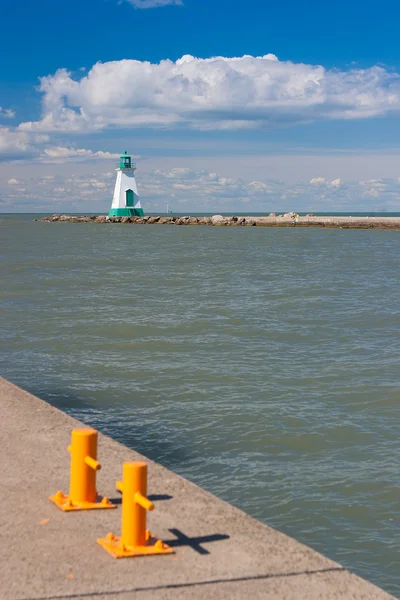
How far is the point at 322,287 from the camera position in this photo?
28.7 metres

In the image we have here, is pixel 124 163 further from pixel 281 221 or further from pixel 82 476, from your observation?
pixel 82 476

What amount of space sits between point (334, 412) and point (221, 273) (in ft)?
78.7

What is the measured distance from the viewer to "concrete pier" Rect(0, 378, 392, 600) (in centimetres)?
424

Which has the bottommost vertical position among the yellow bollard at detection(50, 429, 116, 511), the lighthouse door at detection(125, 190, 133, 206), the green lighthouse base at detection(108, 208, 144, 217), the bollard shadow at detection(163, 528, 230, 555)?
the bollard shadow at detection(163, 528, 230, 555)

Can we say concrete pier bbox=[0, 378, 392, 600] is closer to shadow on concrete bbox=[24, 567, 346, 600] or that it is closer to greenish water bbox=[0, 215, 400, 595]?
shadow on concrete bbox=[24, 567, 346, 600]

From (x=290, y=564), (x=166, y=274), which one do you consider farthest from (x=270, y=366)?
(x=166, y=274)

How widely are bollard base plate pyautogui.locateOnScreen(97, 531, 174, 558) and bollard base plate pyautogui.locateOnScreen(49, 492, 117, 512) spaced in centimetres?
54

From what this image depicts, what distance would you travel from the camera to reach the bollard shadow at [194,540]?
4766 millimetres

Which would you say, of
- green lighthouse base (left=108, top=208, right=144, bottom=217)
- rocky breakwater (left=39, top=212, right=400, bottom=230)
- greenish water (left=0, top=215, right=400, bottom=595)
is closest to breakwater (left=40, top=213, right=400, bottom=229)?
rocky breakwater (left=39, top=212, right=400, bottom=230)

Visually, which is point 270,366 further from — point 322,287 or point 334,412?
point 322,287

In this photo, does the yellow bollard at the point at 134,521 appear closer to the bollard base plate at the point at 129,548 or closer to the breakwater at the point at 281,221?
the bollard base plate at the point at 129,548

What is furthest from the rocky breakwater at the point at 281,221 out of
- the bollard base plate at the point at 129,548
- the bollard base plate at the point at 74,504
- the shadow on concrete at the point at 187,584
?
the bollard base plate at the point at 129,548

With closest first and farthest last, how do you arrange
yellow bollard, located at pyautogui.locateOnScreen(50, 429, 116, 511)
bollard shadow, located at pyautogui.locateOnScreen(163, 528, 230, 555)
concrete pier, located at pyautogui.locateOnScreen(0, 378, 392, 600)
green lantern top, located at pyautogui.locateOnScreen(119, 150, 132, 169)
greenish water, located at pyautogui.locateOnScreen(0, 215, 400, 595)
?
1. concrete pier, located at pyautogui.locateOnScreen(0, 378, 392, 600)
2. bollard shadow, located at pyautogui.locateOnScreen(163, 528, 230, 555)
3. yellow bollard, located at pyautogui.locateOnScreen(50, 429, 116, 511)
4. greenish water, located at pyautogui.locateOnScreen(0, 215, 400, 595)
5. green lantern top, located at pyautogui.locateOnScreen(119, 150, 132, 169)

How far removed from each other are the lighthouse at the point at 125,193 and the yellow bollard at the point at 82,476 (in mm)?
89894
